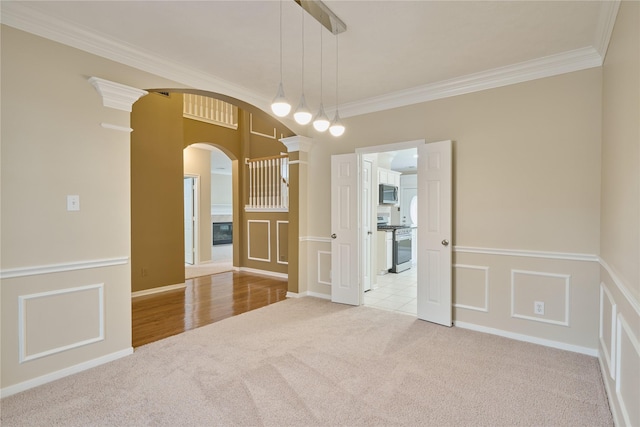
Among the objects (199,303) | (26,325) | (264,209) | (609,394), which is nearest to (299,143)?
Result: (264,209)

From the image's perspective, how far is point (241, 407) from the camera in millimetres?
2188

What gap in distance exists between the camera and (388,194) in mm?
7066

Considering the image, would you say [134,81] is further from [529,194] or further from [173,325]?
[529,194]

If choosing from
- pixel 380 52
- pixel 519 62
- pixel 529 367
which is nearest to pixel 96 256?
pixel 380 52

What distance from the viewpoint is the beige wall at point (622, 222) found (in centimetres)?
163

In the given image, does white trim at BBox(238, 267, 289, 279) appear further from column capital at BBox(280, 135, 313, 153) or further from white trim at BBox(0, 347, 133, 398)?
white trim at BBox(0, 347, 133, 398)

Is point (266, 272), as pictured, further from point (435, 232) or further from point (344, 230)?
point (435, 232)

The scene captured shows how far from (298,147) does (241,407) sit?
11.3ft

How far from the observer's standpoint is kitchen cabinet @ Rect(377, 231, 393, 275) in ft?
20.9

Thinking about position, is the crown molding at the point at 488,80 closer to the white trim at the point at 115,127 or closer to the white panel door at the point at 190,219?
the white trim at the point at 115,127

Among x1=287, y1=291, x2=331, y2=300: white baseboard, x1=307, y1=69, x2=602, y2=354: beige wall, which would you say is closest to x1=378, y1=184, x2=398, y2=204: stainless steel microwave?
x1=287, y1=291, x2=331, y2=300: white baseboard

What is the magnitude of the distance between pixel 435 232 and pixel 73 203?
347cm

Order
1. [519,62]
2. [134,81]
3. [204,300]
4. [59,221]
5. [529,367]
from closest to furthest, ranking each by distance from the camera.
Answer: [59,221], [529,367], [134,81], [519,62], [204,300]

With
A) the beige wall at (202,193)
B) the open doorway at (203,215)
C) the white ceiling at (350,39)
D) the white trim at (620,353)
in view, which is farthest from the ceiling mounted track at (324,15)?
the beige wall at (202,193)
